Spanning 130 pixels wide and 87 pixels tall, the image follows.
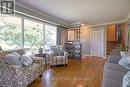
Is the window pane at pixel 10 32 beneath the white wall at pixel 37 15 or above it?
beneath

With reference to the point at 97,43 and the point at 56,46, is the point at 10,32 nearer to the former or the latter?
the point at 56,46

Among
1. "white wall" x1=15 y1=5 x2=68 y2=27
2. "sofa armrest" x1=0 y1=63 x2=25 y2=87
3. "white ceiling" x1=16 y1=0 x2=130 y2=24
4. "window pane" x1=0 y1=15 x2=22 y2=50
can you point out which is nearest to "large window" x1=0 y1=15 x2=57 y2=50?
"window pane" x1=0 y1=15 x2=22 y2=50

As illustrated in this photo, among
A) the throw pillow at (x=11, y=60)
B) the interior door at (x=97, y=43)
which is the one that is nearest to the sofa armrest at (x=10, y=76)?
the throw pillow at (x=11, y=60)

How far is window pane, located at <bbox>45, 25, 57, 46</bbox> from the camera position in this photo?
5457 millimetres

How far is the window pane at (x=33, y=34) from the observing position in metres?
4.19

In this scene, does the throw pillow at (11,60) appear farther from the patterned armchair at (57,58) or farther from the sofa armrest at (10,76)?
the patterned armchair at (57,58)

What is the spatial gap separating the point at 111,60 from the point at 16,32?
131 inches

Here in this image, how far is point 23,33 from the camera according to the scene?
157 inches

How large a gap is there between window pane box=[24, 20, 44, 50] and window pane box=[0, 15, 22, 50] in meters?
0.35

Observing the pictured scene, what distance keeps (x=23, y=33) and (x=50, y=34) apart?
1867mm

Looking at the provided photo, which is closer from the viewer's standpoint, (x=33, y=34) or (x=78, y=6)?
(x=78, y=6)

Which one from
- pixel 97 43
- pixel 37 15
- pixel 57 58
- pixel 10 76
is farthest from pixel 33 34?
pixel 97 43

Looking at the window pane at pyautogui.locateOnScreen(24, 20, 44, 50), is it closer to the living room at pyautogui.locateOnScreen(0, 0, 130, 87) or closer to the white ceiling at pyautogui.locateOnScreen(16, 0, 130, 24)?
the living room at pyautogui.locateOnScreen(0, 0, 130, 87)

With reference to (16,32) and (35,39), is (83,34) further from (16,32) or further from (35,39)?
(16,32)
